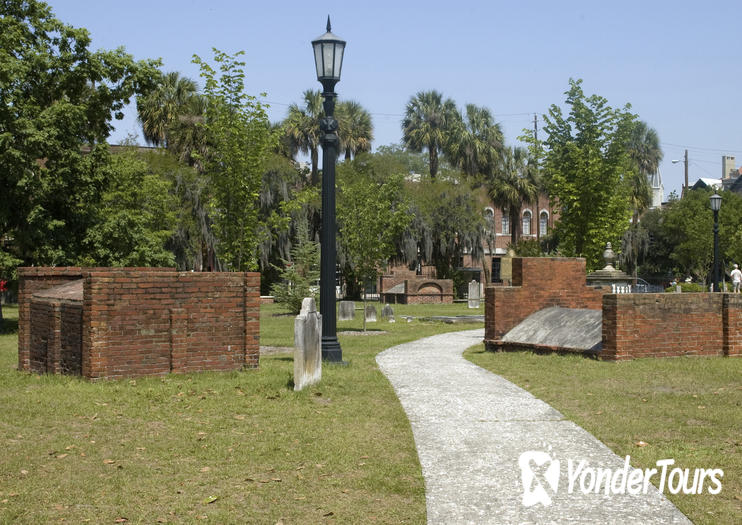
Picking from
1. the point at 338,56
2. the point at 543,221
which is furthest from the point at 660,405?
the point at 543,221

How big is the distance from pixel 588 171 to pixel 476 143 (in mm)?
35101

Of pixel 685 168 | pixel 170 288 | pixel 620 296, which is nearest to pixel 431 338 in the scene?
pixel 620 296

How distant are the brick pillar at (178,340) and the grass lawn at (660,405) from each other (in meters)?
4.83

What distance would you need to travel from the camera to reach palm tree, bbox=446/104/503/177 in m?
59.3

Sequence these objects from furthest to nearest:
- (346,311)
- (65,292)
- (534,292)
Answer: (346,311)
(534,292)
(65,292)

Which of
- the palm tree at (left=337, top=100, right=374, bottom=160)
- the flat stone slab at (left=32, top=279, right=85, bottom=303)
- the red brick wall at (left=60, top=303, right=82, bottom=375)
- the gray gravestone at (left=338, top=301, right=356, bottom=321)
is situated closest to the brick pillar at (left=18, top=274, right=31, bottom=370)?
the flat stone slab at (left=32, top=279, right=85, bottom=303)

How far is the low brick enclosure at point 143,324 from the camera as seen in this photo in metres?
11.0

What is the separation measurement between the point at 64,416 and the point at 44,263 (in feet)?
56.5

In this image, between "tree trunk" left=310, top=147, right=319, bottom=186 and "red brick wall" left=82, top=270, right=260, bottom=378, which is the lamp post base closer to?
"red brick wall" left=82, top=270, right=260, bottom=378

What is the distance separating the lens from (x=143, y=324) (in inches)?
446

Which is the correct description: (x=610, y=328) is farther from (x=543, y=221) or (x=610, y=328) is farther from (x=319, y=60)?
(x=543, y=221)

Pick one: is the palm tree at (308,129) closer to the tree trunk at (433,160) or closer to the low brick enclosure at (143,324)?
the tree trunk at (433,160)

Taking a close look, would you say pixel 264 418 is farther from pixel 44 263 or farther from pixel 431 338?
pixel 44 263

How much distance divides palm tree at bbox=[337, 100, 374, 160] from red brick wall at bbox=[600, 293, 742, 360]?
4455 centimetres
